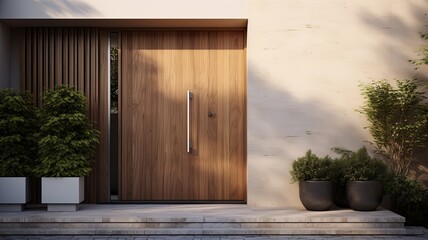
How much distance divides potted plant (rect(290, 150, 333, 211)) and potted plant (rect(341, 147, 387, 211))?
0.73 ft

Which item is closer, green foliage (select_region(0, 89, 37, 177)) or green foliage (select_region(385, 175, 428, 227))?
green foliage (select_region(385, 175, 428, 227))

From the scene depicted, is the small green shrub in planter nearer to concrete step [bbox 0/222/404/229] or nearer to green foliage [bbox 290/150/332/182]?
green foliage [bbox 290/150/332/182]

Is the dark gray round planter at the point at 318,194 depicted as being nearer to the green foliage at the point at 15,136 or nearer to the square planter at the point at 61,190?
the square planter at the point at 61,190

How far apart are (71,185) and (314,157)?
2.83 metres

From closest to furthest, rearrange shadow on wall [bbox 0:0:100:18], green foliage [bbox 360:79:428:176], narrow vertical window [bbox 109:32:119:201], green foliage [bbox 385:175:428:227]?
1. green foliage [bbox 385:175:428:227]
2. green foliage [bbox 360:79:428:176]
3. shadow on wall [bbox 0:0:100:18]
4. narrow vertical window [bbox 109:32:119:201]

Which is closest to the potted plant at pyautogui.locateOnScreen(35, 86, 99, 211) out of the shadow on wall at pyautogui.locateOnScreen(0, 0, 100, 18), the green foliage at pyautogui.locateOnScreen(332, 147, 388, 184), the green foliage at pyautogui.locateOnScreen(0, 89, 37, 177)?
the green foliage at pyautogui.locateOnScreen(0, 89, 37, 177)

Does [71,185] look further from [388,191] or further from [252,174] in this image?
[388,191]

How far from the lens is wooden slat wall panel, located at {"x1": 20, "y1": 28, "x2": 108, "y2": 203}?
7.96 m

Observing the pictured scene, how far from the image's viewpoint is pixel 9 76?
7996 millimetres

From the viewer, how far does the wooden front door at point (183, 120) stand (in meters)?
8.00

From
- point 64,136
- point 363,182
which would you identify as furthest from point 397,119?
point 64,136

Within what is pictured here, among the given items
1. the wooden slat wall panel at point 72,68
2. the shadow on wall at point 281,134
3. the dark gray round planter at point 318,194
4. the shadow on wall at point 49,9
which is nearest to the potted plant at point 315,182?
the dark gray round planter at point 318,194

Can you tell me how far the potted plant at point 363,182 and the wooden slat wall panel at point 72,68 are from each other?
10.1 feet

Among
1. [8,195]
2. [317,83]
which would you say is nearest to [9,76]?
[8,195]
